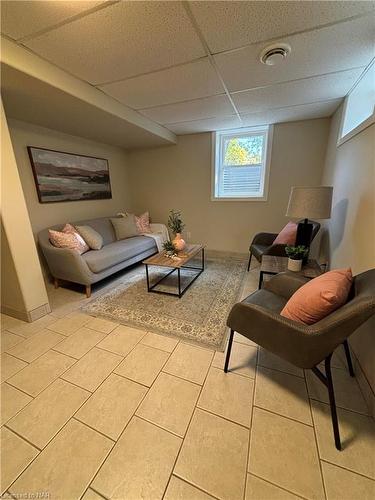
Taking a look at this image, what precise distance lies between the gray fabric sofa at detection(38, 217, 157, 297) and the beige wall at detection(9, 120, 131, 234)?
216mm

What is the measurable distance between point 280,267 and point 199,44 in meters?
1.98

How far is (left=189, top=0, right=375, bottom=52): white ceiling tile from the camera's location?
1.13 meters

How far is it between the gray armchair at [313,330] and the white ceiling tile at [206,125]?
276cm

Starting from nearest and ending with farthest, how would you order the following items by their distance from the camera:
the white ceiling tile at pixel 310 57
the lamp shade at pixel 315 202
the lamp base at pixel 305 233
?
the white ceiling tile at pixel 310 57 → the lamp shade at pixel 315 202 → the lamp base at pixel 305 233

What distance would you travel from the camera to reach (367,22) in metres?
1.25

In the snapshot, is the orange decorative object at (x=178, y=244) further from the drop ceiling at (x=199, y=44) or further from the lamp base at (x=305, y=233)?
the drop ceiling at (x=199, y=44)

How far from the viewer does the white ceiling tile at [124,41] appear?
1183 millimetres

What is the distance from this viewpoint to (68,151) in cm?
308

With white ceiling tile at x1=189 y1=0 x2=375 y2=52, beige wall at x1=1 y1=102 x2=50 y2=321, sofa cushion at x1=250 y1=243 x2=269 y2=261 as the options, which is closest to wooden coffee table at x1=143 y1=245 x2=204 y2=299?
sofa cushion at x1=250 y1=243 x2=269 y2=261

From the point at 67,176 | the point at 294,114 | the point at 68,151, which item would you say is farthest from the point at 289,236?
the point at 68,151

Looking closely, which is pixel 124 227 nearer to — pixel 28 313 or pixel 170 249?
pixel 170 249

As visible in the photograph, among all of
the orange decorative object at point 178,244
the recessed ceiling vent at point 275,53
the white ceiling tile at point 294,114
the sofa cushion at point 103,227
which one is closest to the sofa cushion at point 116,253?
the sofa cushion at point 103,227

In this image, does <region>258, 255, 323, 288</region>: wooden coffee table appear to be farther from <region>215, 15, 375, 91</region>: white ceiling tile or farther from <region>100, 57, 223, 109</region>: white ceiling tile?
<region>100, 57, 223, 109</region>: white ceiling tile

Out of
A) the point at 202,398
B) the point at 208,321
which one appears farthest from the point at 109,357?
the point at 208,321
